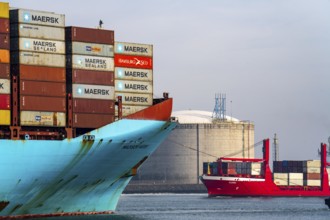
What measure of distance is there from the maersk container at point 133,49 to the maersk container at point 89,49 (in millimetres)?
3067

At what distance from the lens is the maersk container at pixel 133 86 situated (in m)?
93.2

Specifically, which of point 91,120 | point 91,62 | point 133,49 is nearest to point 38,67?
point 91,62

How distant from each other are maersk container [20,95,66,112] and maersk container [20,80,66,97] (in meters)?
0.32

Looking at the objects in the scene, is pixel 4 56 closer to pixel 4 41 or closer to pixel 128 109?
pixel 4 41

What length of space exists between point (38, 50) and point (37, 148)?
7706 mm

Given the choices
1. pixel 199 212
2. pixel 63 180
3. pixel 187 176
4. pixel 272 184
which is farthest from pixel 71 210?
pixel 187 176

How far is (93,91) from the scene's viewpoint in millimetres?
88562

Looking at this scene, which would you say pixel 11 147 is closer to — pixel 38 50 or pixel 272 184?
pixel 38 50

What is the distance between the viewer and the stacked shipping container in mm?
176000

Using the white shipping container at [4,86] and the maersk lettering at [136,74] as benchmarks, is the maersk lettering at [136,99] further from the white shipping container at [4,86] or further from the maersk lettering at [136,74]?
the white shipping container at [4,86]

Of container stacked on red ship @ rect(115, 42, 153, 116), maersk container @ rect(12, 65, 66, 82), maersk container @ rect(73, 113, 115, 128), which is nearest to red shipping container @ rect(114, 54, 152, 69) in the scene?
container stacked on red ship @ rect(115, 42, 153, 116)

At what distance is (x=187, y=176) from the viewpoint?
646ft

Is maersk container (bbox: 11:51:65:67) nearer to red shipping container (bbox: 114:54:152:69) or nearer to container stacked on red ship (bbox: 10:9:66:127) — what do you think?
container stacked on red ship (bbox: 10:9:66:127)

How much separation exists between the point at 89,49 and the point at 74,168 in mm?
9844
